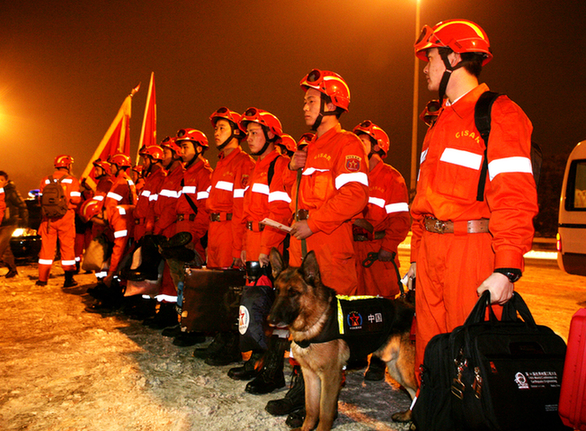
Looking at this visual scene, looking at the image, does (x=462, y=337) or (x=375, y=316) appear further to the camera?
(x=375, y=316)

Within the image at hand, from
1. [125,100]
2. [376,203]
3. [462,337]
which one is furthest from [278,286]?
[125,100]

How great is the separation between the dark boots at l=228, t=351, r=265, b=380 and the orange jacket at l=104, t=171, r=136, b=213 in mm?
5014

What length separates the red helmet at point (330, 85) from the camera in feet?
13.5

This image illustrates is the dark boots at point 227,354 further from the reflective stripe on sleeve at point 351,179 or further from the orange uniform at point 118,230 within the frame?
the orange uniform at point 118,230

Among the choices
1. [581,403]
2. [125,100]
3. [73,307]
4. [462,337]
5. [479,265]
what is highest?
[125,100]

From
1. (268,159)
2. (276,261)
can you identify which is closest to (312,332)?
(276,261)

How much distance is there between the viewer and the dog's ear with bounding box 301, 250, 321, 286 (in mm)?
3299

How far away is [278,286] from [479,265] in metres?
1.49

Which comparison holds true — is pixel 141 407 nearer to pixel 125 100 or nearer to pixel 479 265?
pixel 479 265

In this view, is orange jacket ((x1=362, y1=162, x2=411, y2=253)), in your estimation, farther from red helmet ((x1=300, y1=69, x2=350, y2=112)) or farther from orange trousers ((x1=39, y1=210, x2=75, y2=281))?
orange trousers ((x1=39, y1=210, x2=75, y2=281))

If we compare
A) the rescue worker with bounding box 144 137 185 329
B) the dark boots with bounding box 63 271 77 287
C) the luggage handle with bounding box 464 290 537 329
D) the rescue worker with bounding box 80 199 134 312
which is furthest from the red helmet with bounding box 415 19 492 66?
the dark boots with bounding box 63 271 77 287

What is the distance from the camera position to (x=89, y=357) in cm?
516

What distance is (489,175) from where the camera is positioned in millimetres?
2566

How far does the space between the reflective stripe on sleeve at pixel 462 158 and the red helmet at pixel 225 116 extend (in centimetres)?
405
